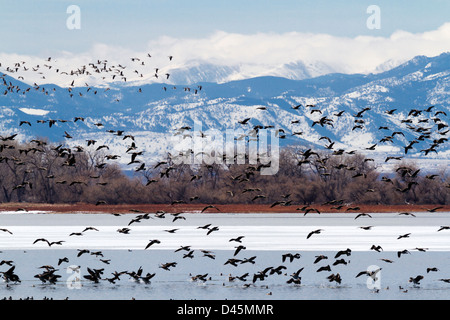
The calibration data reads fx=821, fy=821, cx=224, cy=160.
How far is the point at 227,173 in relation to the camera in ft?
361

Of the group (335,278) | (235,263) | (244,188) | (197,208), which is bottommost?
(197,208)

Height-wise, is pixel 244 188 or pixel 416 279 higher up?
pixel 416 279

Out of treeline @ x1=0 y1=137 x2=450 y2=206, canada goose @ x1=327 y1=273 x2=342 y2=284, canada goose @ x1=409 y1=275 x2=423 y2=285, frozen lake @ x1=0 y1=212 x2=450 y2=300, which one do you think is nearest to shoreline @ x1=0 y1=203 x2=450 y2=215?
treeline @ x1=0 y1=137 x2=450 y2=206

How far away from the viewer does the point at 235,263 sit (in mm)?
36062

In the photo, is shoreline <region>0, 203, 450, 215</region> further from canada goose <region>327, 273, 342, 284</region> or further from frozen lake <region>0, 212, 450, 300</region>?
canada goose <region>327, 273, 342, 284</region>

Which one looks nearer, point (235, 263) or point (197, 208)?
point (235, 263)

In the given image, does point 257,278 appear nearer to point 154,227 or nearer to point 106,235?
point 106,235

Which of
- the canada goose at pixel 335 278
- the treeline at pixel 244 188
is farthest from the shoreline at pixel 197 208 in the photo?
the canada goose at pixel 335 278

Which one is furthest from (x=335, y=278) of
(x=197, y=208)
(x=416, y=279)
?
(x=197, y=208)

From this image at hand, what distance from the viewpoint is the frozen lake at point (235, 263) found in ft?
94.3

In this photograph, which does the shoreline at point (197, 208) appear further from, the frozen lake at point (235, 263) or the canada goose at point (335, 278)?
the canada goose at point (335, 278)

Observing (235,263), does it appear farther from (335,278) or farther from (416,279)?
(416,279)
